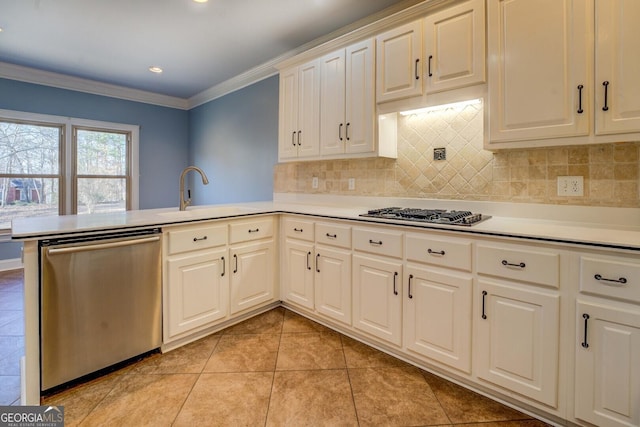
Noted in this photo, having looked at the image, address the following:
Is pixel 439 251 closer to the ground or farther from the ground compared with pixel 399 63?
closer to the ground

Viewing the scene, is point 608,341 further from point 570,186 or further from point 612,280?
point 570,186

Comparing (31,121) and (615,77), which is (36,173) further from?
(615,77)

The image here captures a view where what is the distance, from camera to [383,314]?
2.06 metres

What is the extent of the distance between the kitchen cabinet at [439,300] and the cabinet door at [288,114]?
1.64m

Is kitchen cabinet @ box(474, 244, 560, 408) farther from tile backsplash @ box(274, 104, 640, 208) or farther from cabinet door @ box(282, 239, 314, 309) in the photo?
cabinet door @ box(282, 239, 314, 309)

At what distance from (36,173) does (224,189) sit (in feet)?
8.10

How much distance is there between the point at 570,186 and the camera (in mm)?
1845

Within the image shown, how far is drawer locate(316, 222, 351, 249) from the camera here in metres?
2.25

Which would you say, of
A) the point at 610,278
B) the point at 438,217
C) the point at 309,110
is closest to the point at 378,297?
the point at 438,217

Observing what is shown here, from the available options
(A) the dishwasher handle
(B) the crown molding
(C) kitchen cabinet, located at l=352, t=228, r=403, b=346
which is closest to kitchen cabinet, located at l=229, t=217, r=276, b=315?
(A) the dishwasher handle

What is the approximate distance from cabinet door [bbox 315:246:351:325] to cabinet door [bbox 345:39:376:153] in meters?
0.87

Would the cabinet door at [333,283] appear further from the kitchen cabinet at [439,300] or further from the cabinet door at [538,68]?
the cabinet door at [538,68]

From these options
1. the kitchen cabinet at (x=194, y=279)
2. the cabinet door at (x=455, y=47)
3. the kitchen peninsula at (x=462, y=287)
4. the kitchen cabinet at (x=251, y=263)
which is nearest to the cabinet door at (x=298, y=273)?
the kitchen peninsula at (x=462, y=287)

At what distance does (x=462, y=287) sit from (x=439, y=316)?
0.23 metres
